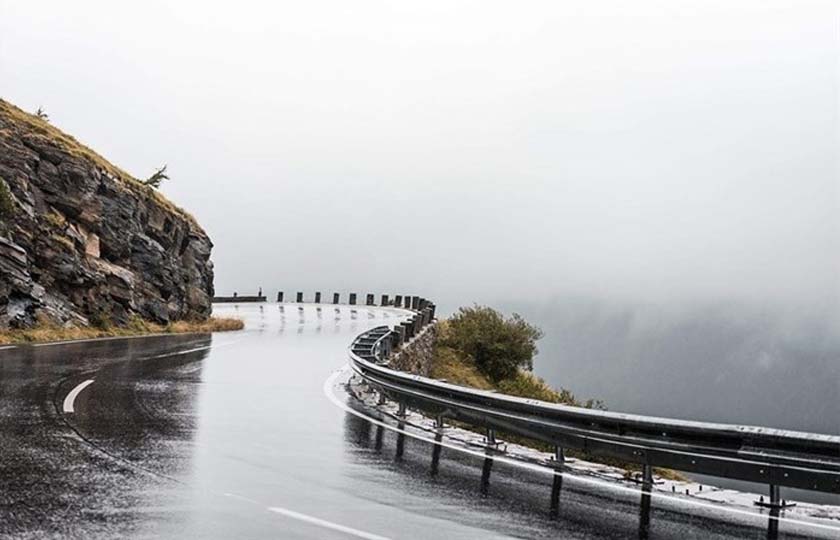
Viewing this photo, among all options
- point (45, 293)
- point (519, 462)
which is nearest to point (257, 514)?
point (519, 462)

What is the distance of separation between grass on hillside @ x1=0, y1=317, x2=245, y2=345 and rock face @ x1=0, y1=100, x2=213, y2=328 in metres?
0.39

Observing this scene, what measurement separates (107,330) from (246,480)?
24263mm

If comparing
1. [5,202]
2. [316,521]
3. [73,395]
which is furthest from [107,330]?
[316,521]

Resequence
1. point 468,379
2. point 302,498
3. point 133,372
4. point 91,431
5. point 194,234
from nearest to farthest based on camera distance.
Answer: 1. point 302,498
2. point 91,431
3. point 133,372
4. point 468,379
5. point 194,234

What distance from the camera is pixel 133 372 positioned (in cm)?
1762

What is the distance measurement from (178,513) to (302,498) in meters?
1.19

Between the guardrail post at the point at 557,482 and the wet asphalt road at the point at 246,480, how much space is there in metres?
0.11

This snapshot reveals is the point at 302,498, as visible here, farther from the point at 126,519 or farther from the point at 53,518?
the point at 53,518

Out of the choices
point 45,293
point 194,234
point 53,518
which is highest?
point 194,234

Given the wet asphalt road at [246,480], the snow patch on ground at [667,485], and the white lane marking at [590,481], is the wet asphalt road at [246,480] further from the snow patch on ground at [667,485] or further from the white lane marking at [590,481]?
the snow patch on ground at [667,485]

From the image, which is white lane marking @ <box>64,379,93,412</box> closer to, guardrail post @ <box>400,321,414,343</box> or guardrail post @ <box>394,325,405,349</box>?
guardrail post @ <box>394,325,405,349</box>

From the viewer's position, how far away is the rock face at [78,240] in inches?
1058

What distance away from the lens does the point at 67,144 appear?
3366cm

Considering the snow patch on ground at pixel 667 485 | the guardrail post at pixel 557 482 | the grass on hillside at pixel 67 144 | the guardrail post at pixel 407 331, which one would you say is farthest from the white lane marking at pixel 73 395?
the grass on hillside at pixel 67 144
